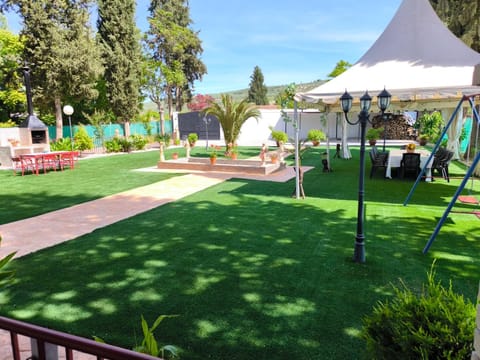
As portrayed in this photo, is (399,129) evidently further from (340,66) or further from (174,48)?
(174,48)

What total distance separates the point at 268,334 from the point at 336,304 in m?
0.92

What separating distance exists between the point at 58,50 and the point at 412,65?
20.3 m

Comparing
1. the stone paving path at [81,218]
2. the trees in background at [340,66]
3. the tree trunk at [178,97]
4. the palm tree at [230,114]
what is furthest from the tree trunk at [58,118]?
the trees in background at [340,66]

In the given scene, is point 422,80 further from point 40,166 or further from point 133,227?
point 40,166

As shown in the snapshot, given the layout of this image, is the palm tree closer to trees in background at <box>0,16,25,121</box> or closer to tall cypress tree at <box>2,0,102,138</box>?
tall cypress tree at <box>2,0,102,138</box>

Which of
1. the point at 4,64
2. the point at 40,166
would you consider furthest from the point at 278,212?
the point at 4,64

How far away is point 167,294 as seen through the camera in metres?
3.90

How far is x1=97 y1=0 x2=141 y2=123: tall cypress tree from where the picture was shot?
23.5 m

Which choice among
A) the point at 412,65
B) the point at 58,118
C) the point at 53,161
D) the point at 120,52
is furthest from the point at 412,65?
the point at 58,118

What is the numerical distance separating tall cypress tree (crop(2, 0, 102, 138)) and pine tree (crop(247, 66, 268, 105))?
41478 millimetres

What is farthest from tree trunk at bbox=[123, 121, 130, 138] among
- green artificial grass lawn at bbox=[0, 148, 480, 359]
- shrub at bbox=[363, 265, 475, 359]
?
shrub at bbox=[363, 265, 475, 359]

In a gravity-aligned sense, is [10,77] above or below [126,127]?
above

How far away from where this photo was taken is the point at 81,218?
7180 mm

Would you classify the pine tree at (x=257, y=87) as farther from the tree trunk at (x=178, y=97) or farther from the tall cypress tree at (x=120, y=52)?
the tall cypress tree at (x=120, y=52)
